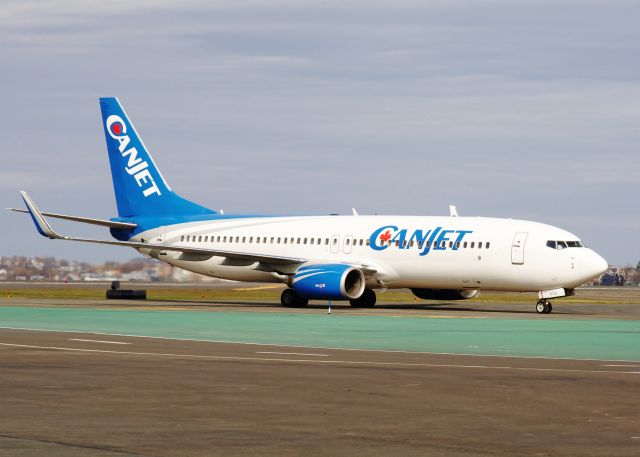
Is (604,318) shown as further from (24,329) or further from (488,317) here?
(24,329)

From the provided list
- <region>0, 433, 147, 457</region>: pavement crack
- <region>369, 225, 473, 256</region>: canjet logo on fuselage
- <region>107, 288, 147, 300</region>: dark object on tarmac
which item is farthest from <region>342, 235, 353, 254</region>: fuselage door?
<region>0, 433, 147, 457</region>: pavement crack

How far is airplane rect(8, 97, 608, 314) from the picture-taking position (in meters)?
51.9

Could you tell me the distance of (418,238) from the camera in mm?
54594

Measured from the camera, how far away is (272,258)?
57375 mm

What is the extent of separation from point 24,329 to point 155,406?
1904 centimetres

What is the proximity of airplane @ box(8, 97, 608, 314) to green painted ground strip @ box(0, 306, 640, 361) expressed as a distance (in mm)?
7653

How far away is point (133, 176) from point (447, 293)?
18.0m

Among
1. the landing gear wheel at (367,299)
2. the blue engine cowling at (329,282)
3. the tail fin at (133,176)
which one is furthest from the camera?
the tail fin at (133,176)

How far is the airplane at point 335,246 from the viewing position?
51.9m

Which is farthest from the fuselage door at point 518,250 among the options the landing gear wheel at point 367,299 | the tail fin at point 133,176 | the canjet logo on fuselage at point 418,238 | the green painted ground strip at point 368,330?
the tail fin at point 133,176

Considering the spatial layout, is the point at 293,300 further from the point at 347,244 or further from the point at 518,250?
the point at 518,250

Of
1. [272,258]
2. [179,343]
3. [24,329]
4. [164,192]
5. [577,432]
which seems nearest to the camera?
[577,432]

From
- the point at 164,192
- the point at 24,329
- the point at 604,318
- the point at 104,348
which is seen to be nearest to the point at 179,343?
the point at 104,348

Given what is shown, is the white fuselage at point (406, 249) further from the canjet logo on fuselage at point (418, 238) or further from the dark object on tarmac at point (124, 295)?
the dark object on tarmac at point (124, 295)
